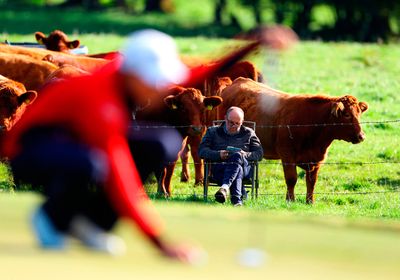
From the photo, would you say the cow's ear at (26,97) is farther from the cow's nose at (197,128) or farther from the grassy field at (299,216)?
the cow's nose at (197,128)

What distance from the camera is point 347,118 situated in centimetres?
1582

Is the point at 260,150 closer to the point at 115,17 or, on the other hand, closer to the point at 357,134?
the point at 357,134

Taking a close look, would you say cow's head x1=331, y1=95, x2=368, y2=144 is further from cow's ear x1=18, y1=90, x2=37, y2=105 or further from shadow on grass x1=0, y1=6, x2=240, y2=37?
shadow on grass x1=0, y1=6, x2=240, y2=37

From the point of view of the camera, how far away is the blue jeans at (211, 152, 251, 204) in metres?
14.4

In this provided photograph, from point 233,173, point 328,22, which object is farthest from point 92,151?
point 328,22

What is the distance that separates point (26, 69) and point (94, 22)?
3457cm

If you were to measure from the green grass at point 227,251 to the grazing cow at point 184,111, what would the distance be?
818 centimetres

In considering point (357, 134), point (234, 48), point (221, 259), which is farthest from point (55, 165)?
point (357, 134)

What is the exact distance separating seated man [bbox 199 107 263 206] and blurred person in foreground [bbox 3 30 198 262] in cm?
788

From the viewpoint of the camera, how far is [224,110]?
57.3 ft

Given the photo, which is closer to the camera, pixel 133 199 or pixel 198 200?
pixel 133 199

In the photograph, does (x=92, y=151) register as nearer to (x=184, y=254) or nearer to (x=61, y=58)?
(x=184, y=254)

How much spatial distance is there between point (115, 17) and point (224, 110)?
41776mm

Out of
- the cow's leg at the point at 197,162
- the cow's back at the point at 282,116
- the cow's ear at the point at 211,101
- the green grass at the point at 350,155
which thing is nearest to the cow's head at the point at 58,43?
the green grass at the point at 350,155
